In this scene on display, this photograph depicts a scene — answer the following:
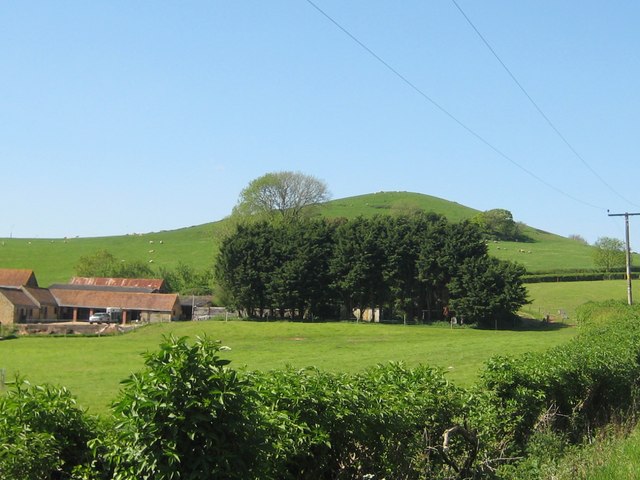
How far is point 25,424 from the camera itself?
17.6 ft

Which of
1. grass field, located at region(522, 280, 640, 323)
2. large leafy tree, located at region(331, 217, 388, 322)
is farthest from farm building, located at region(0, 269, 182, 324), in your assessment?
grass field, located at region(522, 280, 640, 323)

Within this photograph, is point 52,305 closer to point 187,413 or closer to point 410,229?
point 410,229

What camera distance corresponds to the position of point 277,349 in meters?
53.7

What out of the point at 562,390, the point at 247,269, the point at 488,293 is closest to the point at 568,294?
the point at 488,293

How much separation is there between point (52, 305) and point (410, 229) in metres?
52.3

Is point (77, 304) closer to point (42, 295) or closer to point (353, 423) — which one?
point (42, 295)

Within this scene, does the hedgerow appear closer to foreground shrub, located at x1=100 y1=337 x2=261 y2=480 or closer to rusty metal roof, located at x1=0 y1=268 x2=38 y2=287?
foreground shrub, located at x1=100 y1=337 x2=261 y2=480

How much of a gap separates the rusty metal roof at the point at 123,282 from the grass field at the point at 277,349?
3718 centimetres

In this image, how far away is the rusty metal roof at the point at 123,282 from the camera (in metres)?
113

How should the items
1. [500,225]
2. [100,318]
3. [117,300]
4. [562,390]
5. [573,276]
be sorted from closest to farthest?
[562,390] < [100,318] < [117,300] < [573,276] < [500,225]

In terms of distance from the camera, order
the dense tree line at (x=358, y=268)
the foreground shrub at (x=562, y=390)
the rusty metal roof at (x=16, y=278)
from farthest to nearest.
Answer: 1. the rusty metal roof at (x=16, y=278)
2. the dense tree line at (x=358, y=268)
3. the foreground shrub at (x=562, y=390)

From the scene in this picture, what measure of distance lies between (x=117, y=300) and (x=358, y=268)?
37810 millimetres

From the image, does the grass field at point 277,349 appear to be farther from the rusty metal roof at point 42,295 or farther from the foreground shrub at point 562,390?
the rusty metal roof at point 42,295

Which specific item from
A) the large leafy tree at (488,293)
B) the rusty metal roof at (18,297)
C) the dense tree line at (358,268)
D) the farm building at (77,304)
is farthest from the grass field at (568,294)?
the rusty metal roof at (18,297)
